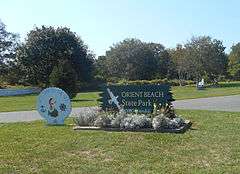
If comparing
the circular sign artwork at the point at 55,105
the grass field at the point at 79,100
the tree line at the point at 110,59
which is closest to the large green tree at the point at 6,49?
the tree line at the point at 110,59

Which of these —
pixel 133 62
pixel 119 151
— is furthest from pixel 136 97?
pixel 133 62

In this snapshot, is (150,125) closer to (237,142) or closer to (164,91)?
(164,91)

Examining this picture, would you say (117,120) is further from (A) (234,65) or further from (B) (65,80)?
(A) (234,65)

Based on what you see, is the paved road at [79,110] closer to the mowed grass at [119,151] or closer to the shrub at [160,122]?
the shrub at [160,122]

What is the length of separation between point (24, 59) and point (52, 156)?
183 ft

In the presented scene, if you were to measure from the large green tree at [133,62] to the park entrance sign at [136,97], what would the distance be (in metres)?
67.1

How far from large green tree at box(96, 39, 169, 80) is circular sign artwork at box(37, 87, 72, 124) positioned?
219ft

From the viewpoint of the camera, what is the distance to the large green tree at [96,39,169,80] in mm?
83625

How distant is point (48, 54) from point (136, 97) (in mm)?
50676

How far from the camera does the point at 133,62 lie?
8475 cm

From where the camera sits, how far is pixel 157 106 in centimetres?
1447

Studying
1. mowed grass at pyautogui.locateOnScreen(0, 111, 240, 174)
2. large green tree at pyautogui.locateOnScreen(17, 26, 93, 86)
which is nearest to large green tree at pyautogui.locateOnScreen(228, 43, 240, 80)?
large green tree at pyautogui.locateOnScreen(17, 26, 93, 86)

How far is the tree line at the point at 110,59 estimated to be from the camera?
6425 centimetres

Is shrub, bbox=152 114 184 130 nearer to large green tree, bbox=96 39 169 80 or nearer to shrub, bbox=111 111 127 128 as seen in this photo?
shrub, bbox=111 111 127 128
